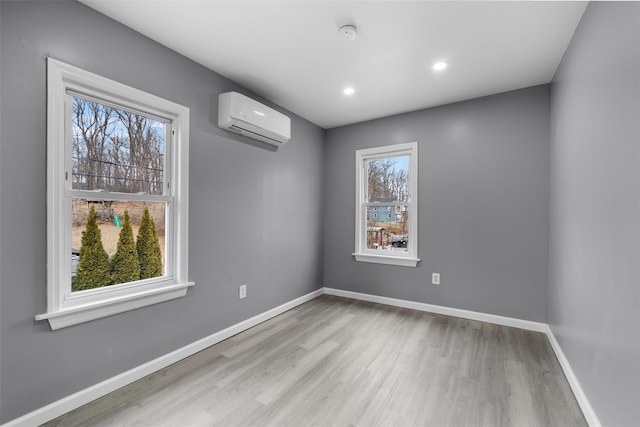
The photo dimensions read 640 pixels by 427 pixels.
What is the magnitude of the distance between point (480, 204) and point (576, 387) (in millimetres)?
1789

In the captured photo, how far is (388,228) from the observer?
382cm

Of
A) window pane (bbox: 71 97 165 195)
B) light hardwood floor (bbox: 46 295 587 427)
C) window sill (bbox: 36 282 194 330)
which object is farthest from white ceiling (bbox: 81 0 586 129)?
light hardwood floor (bbox: 46 295 587 427)

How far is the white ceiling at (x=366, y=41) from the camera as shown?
1792mm

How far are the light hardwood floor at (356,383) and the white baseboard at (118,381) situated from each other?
0.15 ft

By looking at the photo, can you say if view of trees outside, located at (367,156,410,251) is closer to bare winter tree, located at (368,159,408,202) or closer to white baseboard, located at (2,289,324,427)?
bare winter tree, located at (368,159,408,202)

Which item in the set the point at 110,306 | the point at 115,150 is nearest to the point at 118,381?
the point at 110,306

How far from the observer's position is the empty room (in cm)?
150

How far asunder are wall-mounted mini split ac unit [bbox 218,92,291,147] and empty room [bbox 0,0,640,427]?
0.02m

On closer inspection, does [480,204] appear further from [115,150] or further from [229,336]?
[115,150]

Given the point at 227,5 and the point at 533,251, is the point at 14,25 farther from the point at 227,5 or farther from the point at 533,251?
the point at 533,251

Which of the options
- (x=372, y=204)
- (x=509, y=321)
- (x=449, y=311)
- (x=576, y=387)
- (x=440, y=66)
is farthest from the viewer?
(x=372, y=204)

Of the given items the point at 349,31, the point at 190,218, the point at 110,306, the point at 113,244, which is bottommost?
the point at 110,306

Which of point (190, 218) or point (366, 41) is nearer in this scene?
point (366, 41)

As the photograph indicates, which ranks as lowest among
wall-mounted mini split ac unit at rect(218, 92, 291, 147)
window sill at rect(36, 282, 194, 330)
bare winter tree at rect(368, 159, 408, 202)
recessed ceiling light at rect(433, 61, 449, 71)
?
window sill at rect(36, 282, 194, 330)
